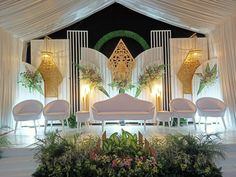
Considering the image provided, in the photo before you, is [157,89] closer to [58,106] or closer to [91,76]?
[91,76]

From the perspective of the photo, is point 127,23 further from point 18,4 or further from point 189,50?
point 18,4

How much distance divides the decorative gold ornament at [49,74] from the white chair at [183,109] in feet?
11.9

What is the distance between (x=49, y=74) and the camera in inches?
341

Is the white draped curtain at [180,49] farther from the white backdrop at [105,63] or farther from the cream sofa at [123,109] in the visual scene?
the cream sofa at [123,109]

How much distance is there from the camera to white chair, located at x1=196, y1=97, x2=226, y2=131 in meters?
7.14

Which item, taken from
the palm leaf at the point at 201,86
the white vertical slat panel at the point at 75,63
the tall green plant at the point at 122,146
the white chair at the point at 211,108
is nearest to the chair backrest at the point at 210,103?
the white chair at the point at 211,108

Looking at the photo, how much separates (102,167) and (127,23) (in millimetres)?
6744

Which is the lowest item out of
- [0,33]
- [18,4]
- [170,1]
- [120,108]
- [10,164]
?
[10,164]

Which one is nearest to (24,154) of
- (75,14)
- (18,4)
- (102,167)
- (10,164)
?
(10,164)

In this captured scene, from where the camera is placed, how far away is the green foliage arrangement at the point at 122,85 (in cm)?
847

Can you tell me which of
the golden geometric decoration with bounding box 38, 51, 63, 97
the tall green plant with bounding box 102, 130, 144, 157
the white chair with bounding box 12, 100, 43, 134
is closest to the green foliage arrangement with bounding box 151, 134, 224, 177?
the tall green plant with bounding box 102, 130, 144, 157

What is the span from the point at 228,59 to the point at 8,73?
604 cm

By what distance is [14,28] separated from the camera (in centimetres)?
744

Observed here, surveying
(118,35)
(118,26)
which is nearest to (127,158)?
(118,35)
